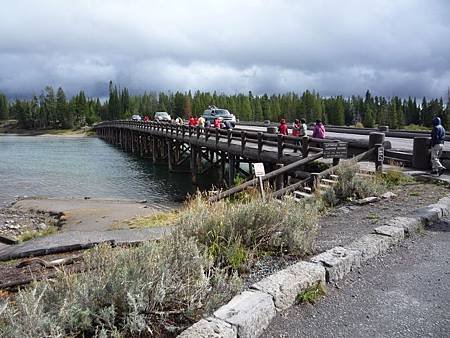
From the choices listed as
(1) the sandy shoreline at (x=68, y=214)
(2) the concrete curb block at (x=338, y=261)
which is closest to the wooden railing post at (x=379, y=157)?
(1) the sandy shoreline at (x=68, y=214)

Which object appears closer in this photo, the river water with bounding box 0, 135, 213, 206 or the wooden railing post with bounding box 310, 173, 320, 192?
the wooden railing post with bounding box 310, 173, 320, 192

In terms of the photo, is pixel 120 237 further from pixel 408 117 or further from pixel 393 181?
pixel 408 117

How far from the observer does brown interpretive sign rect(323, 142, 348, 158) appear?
11633mm

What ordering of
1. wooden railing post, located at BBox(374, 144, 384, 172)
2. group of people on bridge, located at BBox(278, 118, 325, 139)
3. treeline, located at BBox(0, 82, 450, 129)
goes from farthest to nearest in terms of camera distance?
treeline, located at BBox(0, 82, 450, 129) → group of people on bridge, located at BBox(278, 118, 325, 139) → wooden railing post, located at BBox(374, 144, 384, 172)

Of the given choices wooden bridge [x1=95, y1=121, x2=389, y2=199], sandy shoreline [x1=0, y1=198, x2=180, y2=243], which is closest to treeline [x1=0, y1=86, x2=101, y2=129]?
wooden bridge [x1=95, y1=121, x2=389, y2=199]

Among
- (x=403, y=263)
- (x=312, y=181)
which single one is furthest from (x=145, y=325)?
(x=312, y=181)

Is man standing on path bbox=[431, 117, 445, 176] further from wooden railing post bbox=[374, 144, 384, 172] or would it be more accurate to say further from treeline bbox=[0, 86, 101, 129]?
treeline bbox=[0, 86, 101, 129]

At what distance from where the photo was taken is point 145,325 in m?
3.25

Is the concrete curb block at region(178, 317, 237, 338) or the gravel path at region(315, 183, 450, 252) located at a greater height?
the concrete curb block at region(178, 317, 237, 338)

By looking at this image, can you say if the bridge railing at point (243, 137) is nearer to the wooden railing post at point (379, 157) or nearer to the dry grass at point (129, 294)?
the wooden railing post at point (379, 157)

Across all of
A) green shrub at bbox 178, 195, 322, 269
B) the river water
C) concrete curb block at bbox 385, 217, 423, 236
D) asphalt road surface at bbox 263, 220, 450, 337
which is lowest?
the river water

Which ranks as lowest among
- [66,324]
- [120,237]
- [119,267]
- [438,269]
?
[120,237]

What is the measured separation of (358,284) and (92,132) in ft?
396

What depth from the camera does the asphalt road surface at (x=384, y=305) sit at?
144 inches
